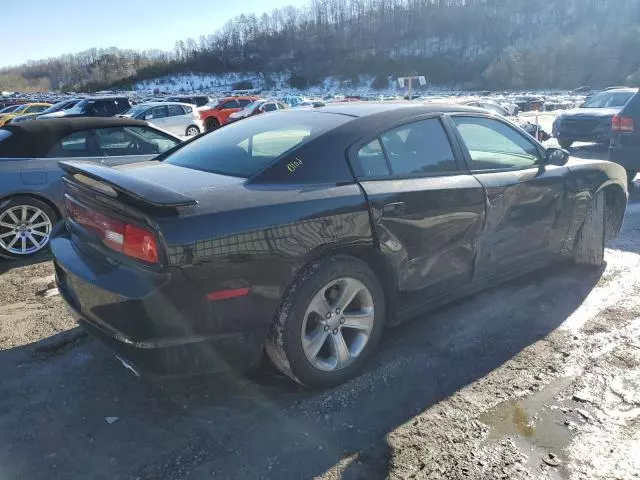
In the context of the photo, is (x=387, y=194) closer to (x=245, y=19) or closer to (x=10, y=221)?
(x=10, y=221)

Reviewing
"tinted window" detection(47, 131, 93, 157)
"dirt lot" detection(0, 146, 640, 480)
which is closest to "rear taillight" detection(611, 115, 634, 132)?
"dirt lot" detection(0, 146, 640, 480)

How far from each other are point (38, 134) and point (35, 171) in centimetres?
44

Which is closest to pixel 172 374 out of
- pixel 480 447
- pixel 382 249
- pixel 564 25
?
pixel 382 249

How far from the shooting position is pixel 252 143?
11.1 feet

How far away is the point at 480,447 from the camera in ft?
8.39

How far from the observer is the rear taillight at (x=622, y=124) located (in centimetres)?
789

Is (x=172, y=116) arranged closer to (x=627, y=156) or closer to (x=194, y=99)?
(x=194, y=99)

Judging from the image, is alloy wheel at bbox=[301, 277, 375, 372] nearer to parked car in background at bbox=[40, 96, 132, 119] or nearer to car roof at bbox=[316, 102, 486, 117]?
car roof at bbox=[316, 102, 486, 117]

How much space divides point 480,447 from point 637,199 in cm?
677

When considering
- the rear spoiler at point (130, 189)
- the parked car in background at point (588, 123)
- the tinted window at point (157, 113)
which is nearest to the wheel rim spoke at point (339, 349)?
the rear spoiler at point (130, 189)

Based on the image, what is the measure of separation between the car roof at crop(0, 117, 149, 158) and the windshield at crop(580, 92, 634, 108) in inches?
533

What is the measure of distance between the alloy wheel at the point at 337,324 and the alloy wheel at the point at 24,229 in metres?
3.79

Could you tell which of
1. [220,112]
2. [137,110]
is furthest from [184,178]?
[220,112]

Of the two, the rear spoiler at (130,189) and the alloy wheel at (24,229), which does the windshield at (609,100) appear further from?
the rear spoiler at (130,189)
